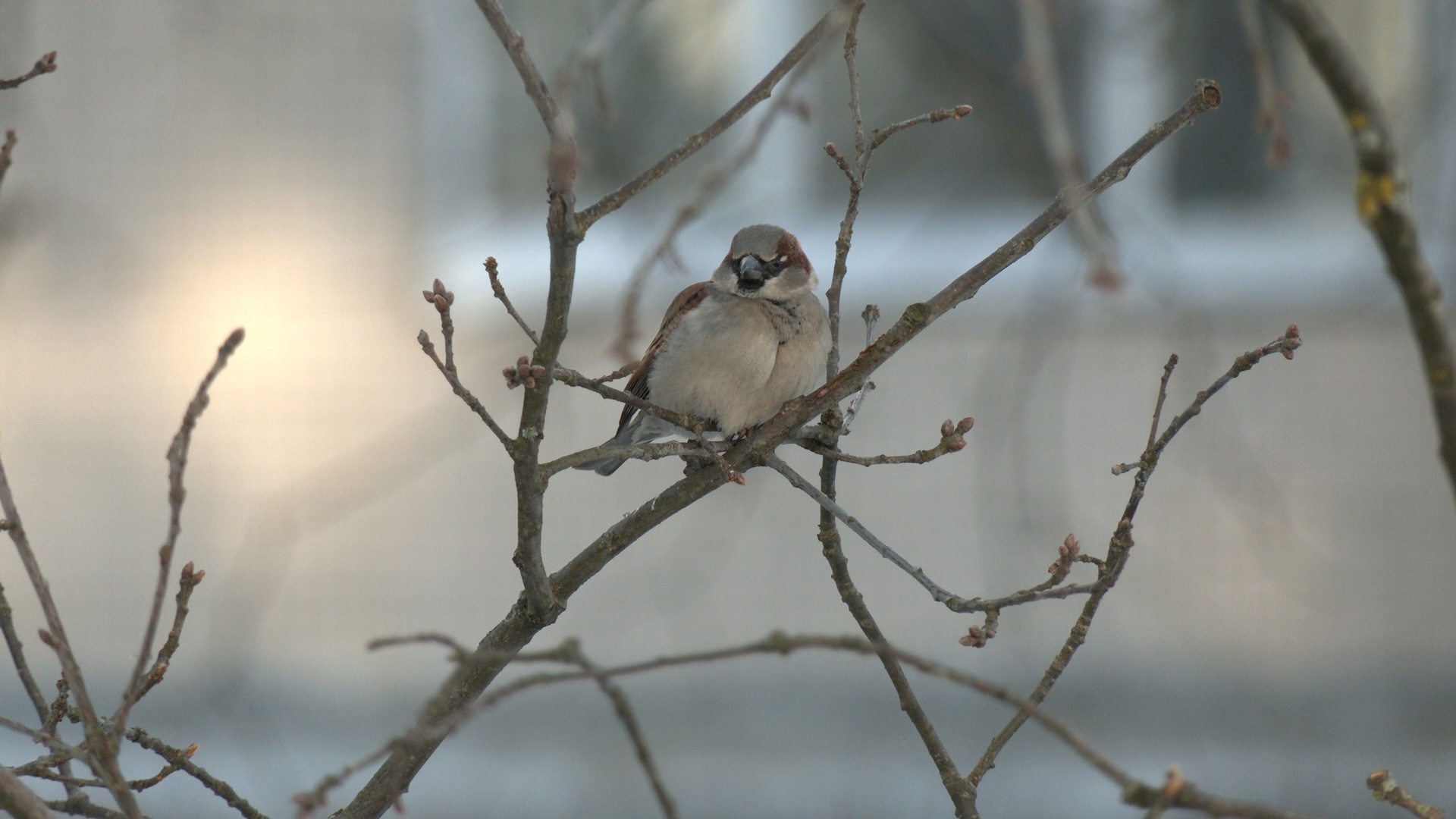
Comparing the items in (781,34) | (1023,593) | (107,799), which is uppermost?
(781,34)

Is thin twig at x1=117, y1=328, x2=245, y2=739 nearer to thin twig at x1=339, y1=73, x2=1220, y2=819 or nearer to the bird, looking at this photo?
thin twig at x1=339, y1=73, x2=1220, y2=819

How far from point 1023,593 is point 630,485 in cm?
Answer: 339

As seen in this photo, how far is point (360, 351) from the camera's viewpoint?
4820 millimetres

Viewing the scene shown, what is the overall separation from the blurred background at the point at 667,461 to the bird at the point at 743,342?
184 centimetres

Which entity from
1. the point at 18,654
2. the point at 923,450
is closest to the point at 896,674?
the point at 923,450

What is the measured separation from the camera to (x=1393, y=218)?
0.90 m

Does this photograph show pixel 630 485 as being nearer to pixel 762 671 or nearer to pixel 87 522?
pixel 762 671

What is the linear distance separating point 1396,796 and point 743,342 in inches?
57.4

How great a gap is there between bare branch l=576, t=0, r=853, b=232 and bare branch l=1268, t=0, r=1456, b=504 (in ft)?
2.07

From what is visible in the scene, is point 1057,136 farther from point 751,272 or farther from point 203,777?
point 203,777

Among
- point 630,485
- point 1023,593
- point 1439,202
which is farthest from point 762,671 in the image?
point 1023,593

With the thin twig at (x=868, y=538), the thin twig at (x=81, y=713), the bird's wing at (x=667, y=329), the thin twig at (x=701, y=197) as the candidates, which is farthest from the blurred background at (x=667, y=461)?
the thin twig at (x=81, y=713)

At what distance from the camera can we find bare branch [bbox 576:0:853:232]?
4.30 ft

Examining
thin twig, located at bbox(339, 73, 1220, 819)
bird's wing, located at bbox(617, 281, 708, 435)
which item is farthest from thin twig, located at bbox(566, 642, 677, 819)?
bird's wing, located at bbox(617, 281, 708, 435)
